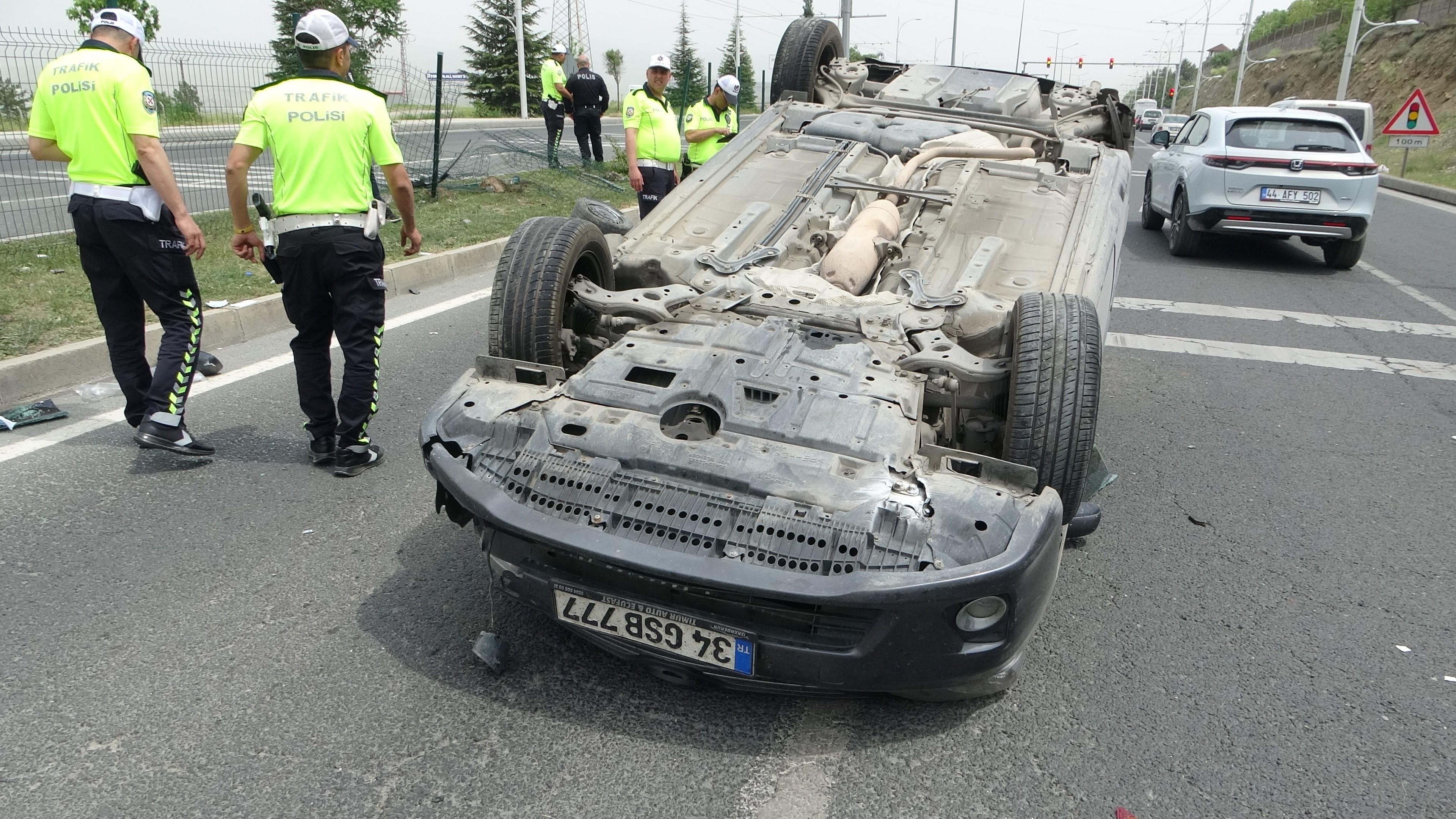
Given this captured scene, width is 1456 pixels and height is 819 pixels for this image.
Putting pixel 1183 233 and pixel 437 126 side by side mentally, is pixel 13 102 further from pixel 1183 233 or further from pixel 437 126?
pixel 1183 233

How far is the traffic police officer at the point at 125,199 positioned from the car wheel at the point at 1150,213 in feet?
37.0

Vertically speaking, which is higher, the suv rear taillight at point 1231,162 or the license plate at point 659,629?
the suv rear taillight at point 1231,162

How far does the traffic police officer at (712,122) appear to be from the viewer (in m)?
8.48

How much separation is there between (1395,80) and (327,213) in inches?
1844

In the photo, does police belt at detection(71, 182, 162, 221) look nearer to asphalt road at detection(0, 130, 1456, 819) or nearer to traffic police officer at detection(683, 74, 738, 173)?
asphalt road at detection(0, 130, 1456, 819)

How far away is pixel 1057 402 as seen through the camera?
3.02 metres

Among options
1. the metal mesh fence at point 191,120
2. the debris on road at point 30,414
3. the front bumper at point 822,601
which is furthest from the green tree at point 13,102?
the front bumper at point 822,601

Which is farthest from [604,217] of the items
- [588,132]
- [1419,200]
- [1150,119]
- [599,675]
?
[1150,119]

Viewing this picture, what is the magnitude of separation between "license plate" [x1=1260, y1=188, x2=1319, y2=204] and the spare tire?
553 cm

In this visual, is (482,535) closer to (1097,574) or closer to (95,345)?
(1097,574)

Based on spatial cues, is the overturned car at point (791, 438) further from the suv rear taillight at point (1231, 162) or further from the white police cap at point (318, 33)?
the suv rear taillight at point (1231, 162)

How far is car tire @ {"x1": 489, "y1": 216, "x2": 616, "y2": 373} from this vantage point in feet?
12.1

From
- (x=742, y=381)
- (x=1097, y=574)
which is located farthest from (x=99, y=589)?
(x=1097, y=574)

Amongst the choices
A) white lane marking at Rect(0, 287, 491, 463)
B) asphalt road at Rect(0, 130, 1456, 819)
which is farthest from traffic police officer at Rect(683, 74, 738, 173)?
asphalt road at Rect(0, 130, 1456, 819)
